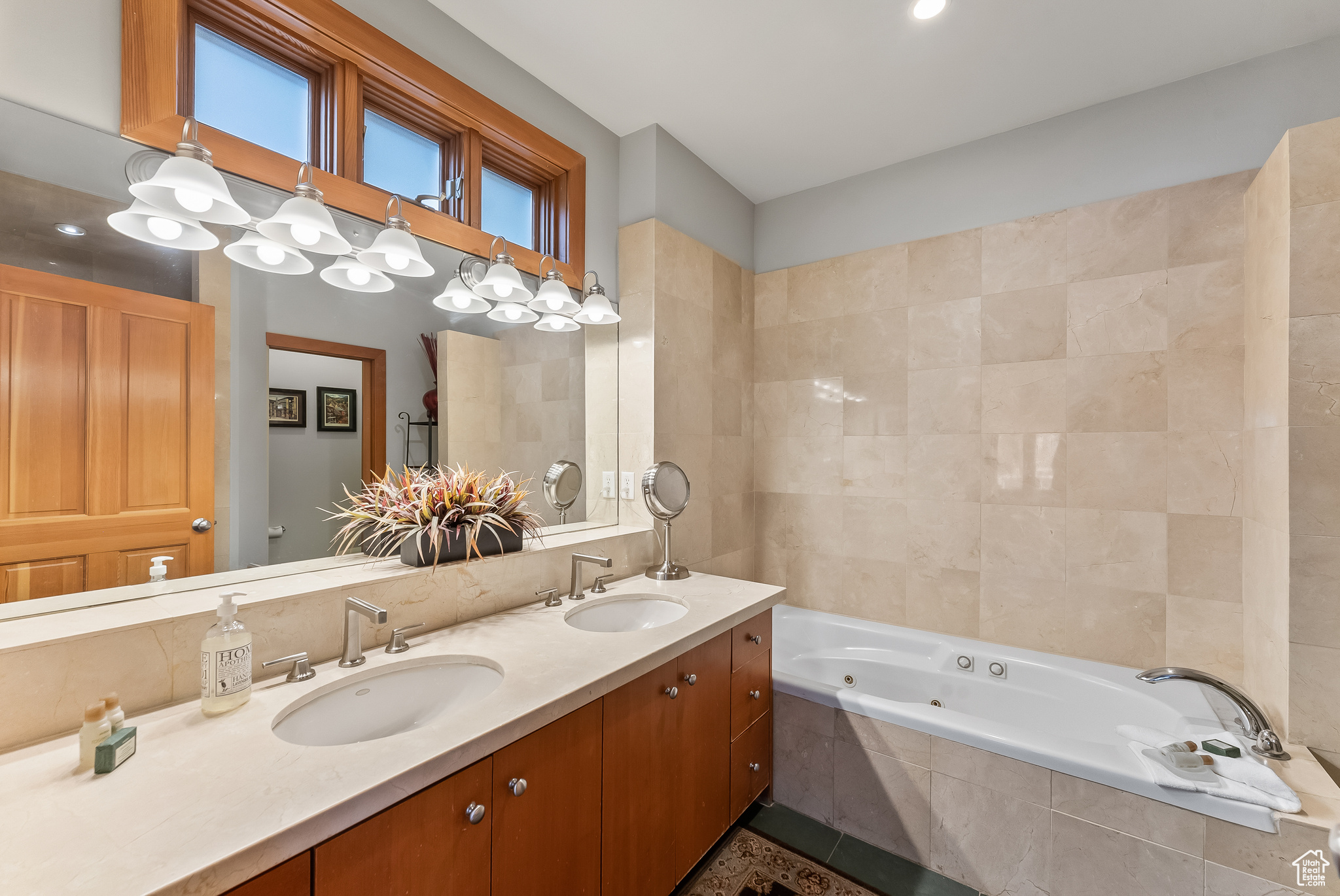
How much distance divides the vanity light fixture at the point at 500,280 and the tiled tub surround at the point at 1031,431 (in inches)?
61.6

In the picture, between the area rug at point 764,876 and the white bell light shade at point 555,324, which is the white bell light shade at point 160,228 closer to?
the white bell light shade at point 555,324

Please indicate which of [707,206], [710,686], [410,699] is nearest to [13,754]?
[410,699]

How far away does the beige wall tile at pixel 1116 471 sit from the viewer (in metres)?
2.00

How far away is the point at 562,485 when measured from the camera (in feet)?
7.18

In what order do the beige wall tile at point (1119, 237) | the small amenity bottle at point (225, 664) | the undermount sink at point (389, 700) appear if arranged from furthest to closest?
the beige wall tile at point (1119, 237), the undermount sink at point (389, 700), the small amenity bottle at point (225, 664)

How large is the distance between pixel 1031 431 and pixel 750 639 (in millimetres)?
1455

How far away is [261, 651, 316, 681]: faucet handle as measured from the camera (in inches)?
45.6

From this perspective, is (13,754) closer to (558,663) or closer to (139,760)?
(139,760)

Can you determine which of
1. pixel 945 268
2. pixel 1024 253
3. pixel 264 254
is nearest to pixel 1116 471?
pixel 1024 253

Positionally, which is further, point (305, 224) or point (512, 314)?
point (512, 314)

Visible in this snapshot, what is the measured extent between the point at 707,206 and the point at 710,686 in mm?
2146

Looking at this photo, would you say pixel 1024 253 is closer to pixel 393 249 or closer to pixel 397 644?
pixel 393 249

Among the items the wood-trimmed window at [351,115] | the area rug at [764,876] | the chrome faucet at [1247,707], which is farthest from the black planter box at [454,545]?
the chrome faucet at [1247,707]

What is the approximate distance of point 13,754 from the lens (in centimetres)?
89
